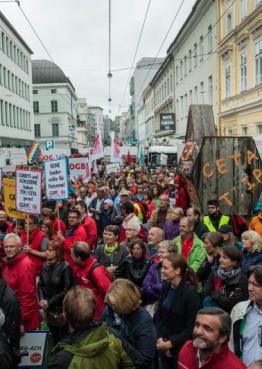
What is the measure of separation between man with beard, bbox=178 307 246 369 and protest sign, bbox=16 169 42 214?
14.5 feet

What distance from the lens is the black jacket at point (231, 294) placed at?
13.3 ft

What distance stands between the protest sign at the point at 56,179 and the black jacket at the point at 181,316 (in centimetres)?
475

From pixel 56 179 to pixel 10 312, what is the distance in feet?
15.1

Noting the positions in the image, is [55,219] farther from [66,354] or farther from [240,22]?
[240,22]

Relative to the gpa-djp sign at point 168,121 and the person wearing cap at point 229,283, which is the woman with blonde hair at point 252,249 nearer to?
the person wearing cap at point 229,283

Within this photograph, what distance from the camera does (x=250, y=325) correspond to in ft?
11.2

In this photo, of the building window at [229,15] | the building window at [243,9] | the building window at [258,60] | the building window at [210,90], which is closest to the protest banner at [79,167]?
the building window at [258,60]

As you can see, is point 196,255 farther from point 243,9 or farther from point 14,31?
point 14,31

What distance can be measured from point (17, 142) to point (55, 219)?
4378 cm

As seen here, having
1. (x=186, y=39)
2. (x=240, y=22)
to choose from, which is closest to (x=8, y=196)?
(x=240, y=22)

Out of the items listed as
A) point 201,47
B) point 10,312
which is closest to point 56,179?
point 10,312

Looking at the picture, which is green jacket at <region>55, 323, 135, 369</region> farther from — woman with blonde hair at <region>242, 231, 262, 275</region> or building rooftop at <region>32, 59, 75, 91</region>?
building rooftop at <region>32, 59, 75, 91</region>

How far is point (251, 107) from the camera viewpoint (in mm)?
19719

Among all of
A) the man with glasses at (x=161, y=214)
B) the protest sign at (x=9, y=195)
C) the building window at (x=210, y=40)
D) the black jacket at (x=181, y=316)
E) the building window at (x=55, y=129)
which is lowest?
the black jacket at (x=181, y=316)
